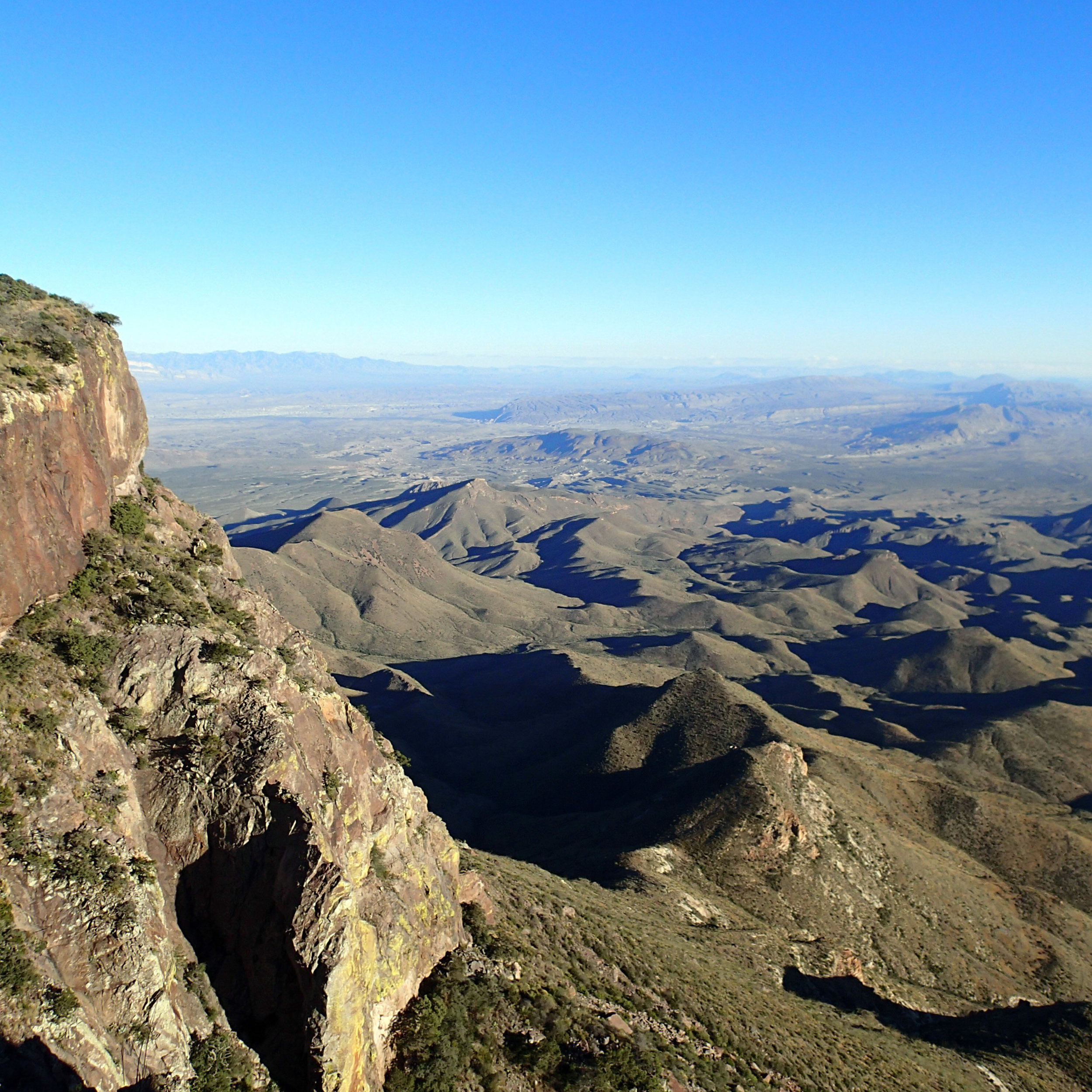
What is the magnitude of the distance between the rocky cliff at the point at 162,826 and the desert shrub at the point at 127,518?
75 millimetres

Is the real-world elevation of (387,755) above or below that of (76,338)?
below

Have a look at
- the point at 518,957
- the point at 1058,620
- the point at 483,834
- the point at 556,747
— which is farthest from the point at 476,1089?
the point at 1058,620

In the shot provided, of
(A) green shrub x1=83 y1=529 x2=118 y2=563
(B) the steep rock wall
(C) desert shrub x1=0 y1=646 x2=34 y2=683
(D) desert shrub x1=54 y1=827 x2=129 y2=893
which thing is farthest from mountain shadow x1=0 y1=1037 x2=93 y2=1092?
(A) green shrub x1=83 y1=529 x2=118 y2=563

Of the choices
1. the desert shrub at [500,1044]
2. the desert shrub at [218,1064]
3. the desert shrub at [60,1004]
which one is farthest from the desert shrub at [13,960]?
the desert shrub at [500,1044]

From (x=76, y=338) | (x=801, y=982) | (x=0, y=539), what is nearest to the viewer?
(x=0, y=539)

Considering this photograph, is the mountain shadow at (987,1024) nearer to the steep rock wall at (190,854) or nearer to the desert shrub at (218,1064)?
the steep rock wall at (190,854)

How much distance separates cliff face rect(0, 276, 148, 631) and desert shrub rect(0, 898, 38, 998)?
8.45 m

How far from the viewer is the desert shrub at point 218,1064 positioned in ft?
57.3

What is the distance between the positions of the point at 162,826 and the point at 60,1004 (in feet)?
20.1

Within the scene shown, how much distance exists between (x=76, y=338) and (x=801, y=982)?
166 feet

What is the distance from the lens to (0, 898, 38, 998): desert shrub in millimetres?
14914

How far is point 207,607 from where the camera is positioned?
27.0 meters

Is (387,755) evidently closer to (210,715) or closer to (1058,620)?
(210,715)

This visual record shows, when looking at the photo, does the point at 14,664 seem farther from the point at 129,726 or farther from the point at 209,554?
the point at 209,554
